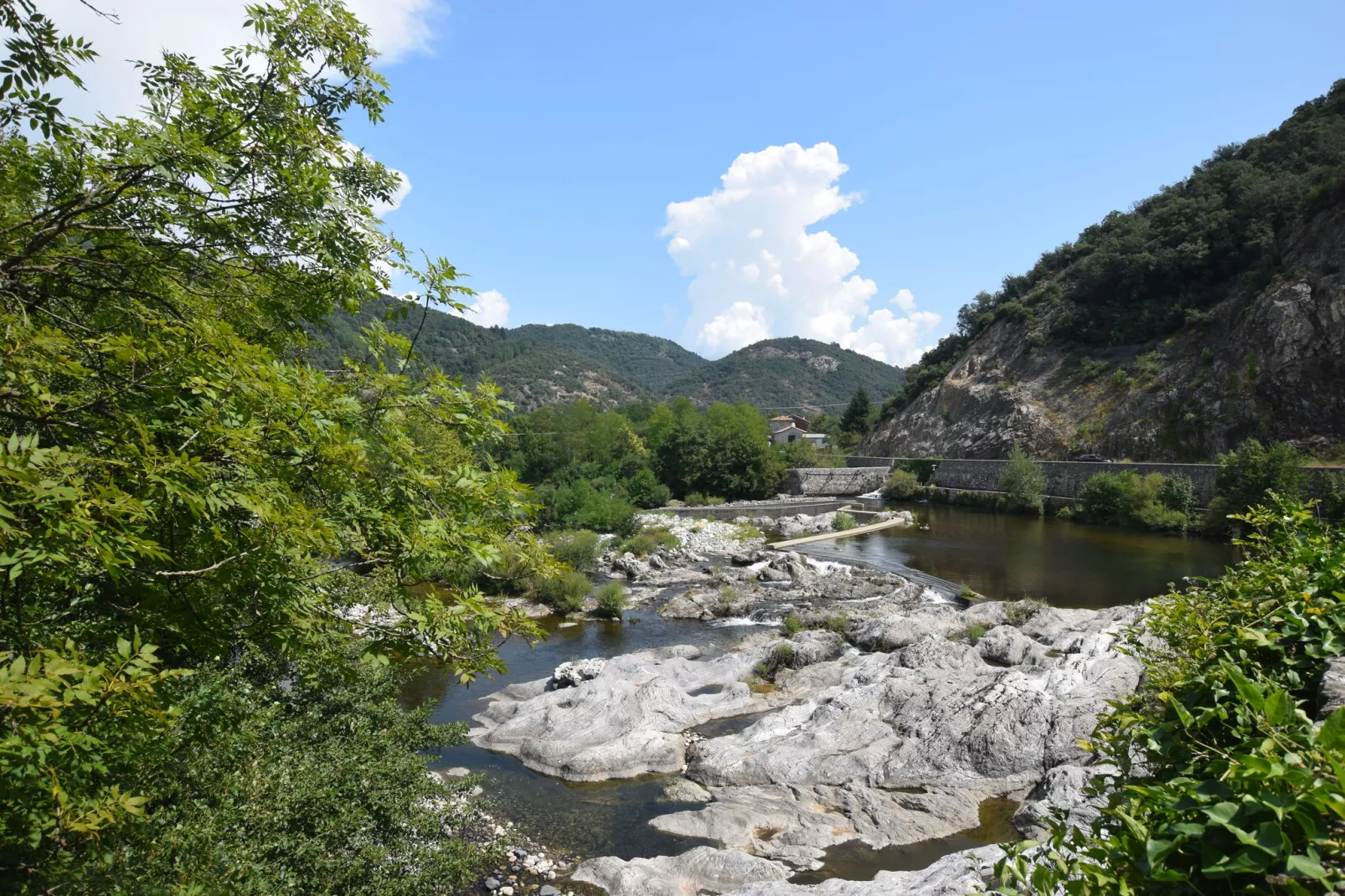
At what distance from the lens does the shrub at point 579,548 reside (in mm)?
26688

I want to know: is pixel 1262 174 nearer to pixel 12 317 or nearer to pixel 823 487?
pixel 823 487

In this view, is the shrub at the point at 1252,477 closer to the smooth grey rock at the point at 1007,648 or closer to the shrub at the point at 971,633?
the shrub at the point at 971,633

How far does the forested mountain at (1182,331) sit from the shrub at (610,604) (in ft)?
120

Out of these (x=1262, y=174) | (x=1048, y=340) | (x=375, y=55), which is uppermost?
(x=1262, y=174)

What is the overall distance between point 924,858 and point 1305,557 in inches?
270

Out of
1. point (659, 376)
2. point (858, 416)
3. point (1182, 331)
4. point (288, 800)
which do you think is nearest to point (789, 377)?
point (659, 376)

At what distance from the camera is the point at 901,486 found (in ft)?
170

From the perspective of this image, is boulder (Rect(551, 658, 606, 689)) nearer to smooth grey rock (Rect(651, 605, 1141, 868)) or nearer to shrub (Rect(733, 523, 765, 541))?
smooth grey rock (Rect(651, 605, 1141, 868))

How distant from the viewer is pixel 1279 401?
121 ft

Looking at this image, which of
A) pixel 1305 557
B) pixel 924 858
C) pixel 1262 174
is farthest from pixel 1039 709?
pixel 1262 174

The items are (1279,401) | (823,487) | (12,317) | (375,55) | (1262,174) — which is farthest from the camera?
(823,487)

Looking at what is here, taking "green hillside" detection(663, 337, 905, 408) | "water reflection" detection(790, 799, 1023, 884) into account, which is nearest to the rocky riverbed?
"water reflection" detection(790, 799, 1023, 884)

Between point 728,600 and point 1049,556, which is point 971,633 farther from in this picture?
point 1049,556

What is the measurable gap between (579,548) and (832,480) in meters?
31.6
